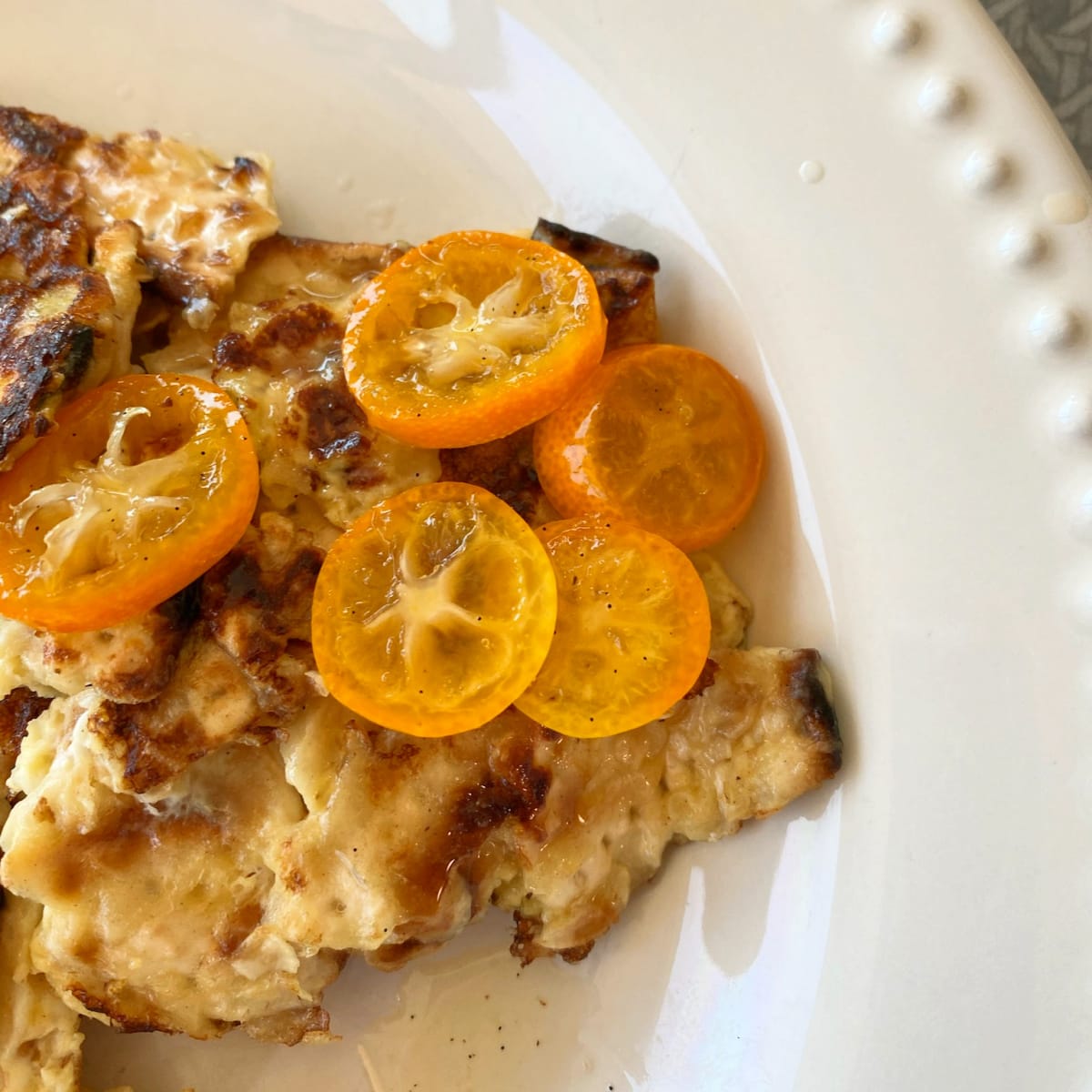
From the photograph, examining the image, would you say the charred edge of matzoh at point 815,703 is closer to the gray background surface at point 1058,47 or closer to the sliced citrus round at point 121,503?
Result: the sliced citrus round at point 121,503

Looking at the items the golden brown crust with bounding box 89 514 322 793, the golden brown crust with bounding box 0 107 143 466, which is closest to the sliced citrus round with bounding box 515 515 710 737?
the golden brown crust with bounding box 89 514 322 793

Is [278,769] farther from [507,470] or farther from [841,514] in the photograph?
[841,514]

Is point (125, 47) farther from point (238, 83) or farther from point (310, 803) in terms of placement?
point (310, 803)

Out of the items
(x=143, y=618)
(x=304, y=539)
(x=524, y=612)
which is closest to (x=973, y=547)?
(x=524, y=612)

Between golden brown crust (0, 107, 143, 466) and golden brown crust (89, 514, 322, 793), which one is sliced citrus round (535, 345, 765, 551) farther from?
golden brown crust (0, 107, 143, 466)

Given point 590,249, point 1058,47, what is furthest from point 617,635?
point 1058,47

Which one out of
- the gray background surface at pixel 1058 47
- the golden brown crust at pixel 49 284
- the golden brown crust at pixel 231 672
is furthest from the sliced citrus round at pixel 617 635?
the gray background surface at pixel 1058 47
